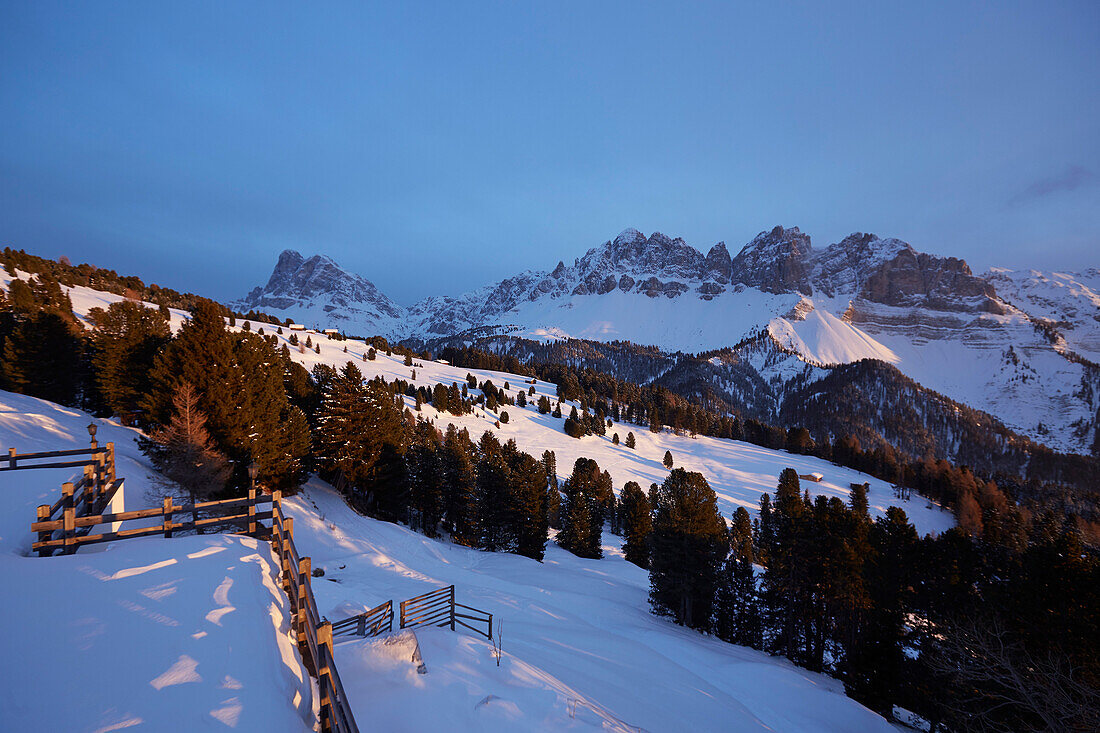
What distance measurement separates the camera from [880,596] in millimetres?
22203

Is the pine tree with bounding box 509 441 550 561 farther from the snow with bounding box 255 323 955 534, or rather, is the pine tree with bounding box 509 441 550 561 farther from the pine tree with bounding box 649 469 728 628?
the snow with bounding box 255 323 955 534

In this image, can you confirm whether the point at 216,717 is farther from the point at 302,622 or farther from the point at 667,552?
the point at 667,552

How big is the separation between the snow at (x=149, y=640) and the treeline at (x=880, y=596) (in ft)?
67.7

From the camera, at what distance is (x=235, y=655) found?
470cm

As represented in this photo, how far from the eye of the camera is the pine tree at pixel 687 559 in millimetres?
24859

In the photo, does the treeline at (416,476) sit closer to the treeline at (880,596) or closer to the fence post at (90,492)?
the treeline at (880,596)

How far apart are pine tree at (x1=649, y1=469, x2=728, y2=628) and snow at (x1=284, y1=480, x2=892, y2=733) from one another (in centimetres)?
180

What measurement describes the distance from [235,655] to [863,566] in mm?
29166

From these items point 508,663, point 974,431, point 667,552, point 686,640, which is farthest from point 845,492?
point 974,431

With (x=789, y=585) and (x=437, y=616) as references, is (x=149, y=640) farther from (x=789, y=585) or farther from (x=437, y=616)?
(x=789, y=585)

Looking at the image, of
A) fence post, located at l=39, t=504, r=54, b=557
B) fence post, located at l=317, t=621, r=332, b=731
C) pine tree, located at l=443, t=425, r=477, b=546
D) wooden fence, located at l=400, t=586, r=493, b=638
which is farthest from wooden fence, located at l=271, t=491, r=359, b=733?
pine tree, located at l=443, t=425, r=477, b=546

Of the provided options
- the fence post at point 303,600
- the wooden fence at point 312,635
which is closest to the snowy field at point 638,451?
the wooden fence at point 312,635

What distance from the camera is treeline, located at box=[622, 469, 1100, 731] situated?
1614cm

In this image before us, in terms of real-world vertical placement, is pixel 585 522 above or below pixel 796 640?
above
